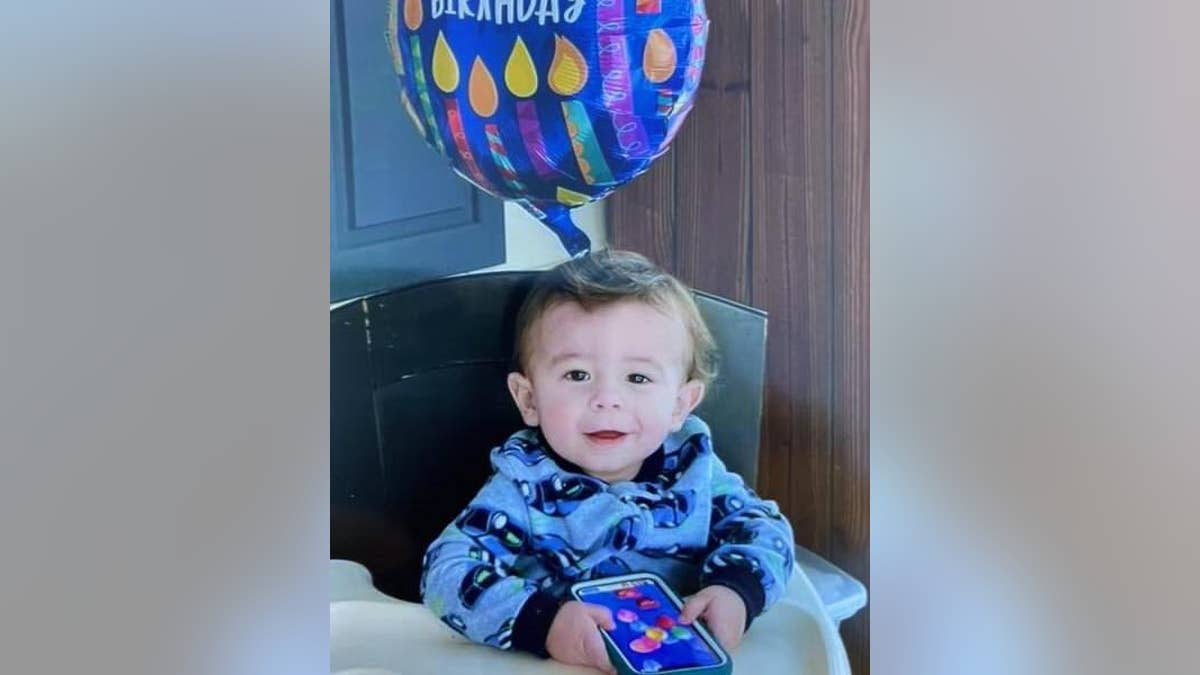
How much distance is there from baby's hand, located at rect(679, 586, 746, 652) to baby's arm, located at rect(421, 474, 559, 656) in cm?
9

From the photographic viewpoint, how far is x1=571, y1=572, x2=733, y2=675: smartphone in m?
0.77

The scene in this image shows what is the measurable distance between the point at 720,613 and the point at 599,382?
0.16 metres

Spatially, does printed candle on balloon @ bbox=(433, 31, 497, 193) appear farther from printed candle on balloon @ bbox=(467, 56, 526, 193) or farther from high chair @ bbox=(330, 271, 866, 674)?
high chair @ bbox=(330, 271, 866, 674)

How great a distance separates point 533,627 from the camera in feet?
2.51

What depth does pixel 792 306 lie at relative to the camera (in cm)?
85

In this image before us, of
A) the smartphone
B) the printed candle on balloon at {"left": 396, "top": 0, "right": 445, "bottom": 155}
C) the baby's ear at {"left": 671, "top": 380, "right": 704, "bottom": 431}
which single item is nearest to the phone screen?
the smartphone

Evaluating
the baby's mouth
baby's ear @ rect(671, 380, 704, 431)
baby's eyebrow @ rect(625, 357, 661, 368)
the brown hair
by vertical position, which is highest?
the brown hair

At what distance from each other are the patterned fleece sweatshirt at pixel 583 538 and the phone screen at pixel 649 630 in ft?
0.04

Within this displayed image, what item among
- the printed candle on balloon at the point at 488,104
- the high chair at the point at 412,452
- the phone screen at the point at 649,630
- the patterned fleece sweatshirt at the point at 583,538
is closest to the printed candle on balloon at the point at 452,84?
the printed candle on balloon at the point at 488,104

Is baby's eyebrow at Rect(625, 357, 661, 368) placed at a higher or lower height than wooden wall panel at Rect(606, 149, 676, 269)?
lower

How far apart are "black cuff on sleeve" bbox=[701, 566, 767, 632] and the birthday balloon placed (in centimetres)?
23

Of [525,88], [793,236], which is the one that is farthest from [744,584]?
[525,88]
